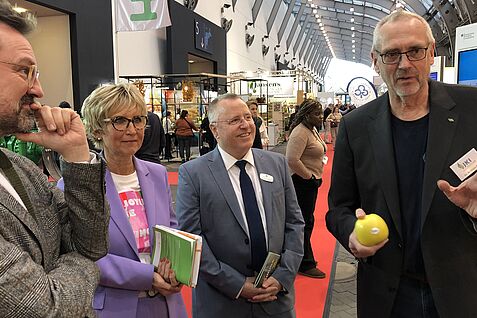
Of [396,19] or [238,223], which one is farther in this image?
[238,223]

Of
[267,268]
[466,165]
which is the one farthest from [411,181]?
[267,268]

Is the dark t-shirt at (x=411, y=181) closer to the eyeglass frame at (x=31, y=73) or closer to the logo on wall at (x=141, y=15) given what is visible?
the eyeglass frame at (x=31, y=73)

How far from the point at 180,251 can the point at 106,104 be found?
75 cm

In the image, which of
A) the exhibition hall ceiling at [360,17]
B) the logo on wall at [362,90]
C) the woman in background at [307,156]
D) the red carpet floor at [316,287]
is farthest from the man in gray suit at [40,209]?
the exhibition hall ceiling at [360,17]

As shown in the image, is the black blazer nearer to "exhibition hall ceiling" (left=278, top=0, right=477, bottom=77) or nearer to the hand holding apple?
the hand holding apple

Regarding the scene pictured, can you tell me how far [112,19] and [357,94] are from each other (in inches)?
259

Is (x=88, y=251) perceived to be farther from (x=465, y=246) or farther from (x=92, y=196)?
(x=465, y=246)

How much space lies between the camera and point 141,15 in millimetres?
8914

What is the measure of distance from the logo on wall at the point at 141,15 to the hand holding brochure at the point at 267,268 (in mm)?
7399

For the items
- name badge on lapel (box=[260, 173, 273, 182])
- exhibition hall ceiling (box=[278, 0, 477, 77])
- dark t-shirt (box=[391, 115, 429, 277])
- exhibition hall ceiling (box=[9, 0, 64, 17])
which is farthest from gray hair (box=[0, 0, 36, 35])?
exhibition hall ceiling (box=[278, 0, 477, 77])

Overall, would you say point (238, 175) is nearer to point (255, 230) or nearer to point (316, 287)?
point (255, 230)

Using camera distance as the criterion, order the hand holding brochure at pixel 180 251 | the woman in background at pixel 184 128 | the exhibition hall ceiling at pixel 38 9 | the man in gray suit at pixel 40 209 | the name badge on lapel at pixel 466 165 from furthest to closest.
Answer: the woman in background at pixel 184 128 < the exhibition hall ceiling at pixel 38 9 < the hand holding brochure at pixel 180 251 < the name badge on lapel at pixel 466 165 < the man in gray suit at pixel 40 209

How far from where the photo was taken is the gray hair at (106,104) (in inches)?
74.7

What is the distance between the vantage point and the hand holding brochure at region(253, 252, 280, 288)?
2.05m
